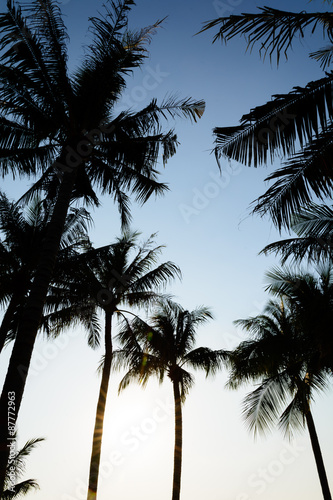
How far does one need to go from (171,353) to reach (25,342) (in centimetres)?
1142

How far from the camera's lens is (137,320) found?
47.2 feet

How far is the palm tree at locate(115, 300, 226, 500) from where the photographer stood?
14.4 metres

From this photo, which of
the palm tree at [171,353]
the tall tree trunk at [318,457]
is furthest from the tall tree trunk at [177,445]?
the tall tree trunk at [318,457]

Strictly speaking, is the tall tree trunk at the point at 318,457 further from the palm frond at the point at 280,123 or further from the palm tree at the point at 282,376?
the palm frond at the point at 280,123

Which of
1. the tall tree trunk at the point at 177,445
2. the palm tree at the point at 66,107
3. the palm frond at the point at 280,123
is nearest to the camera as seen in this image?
the palm frond at the point at 280,123

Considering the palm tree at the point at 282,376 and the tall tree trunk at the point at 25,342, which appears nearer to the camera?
the tall tree trunk at the point at 25,342

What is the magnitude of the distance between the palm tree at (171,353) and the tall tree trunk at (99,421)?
110 cm

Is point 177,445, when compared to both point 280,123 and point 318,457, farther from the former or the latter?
point 280,123

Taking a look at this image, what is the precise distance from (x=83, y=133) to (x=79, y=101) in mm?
741

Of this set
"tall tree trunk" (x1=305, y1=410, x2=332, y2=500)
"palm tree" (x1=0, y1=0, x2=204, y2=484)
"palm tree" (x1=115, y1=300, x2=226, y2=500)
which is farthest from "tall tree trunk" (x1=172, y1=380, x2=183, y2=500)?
"palm tree" (x1=0, y1=0, x2=204, y2=484)

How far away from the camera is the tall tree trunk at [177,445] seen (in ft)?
46.3

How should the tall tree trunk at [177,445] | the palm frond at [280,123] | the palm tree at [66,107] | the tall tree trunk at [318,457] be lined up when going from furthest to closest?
the tall tree trunk at [177,445]
the tall tree trunk at [318,457]
the palm tree at [66,107]
the palm frond at [280,123]

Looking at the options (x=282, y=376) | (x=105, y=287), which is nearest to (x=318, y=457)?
(x=282, y=376)

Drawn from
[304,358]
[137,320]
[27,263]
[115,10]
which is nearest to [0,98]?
[115,10]
